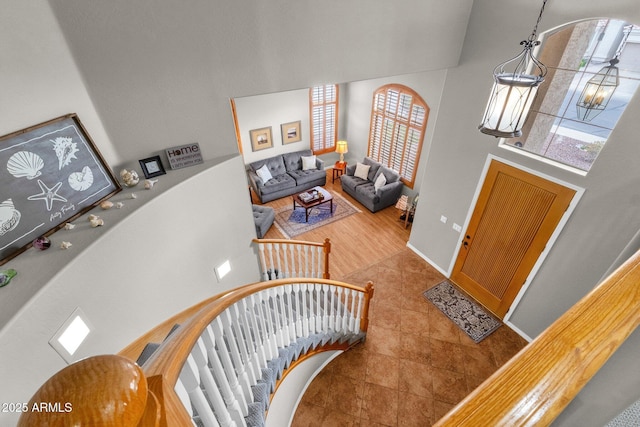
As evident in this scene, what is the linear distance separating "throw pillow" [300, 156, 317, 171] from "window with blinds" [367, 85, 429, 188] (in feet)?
5.26

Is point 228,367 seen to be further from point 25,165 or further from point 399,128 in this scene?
point 399,128

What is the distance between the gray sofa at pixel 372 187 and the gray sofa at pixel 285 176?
0.87 meters

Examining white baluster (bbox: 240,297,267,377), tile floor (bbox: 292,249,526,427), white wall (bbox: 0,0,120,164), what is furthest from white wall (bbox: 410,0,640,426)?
white wall (bbox: 0,0,120,164)

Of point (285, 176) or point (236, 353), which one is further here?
point (285, 176)

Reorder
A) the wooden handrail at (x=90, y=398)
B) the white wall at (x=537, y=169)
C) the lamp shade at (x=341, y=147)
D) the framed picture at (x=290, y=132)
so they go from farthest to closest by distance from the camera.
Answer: the lamp shade at (x=341, y=147) < the framed picture at (x=290, y=132) < the white wall at (x=537, y=169) < the wooden handrail at (x=90, y=398)

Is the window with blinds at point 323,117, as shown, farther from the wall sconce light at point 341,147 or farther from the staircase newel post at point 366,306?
the staircase newel post at point 366,306

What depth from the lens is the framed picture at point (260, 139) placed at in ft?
24.4

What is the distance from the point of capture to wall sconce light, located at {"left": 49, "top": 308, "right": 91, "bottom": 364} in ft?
5.00

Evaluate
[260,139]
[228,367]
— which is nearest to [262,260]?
[228,367]

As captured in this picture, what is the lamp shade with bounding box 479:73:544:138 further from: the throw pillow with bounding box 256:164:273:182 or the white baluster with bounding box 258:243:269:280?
the throw pillow with bounding box 256:164:273:182

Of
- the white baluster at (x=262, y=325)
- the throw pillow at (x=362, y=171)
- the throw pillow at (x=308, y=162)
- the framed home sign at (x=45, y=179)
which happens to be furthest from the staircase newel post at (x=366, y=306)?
the throw pillow at (x=308, y=162)

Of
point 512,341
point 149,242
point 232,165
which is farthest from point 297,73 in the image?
point 512,341

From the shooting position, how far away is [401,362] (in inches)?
145

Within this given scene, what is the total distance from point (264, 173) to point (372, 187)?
2669 mm
